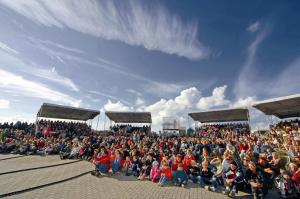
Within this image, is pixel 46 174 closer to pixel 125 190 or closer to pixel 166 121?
pixel 125 190

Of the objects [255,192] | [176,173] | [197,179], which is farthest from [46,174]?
[255,192]

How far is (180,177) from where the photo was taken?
33.7 feet

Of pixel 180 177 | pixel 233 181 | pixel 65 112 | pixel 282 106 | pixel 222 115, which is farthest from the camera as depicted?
pixel 65 112

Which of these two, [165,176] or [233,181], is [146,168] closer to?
[165,176]

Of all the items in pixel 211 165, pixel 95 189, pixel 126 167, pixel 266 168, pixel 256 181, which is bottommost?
pixel 95 189

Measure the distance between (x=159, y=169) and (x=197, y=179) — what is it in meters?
2.20

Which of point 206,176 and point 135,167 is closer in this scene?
point 206,176

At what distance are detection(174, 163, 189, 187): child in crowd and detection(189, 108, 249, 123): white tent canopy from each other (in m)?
19.8

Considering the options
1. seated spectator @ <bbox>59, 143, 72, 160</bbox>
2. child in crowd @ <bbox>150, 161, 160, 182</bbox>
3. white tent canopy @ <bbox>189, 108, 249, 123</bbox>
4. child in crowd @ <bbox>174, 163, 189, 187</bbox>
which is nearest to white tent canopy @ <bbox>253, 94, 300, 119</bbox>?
white tent canopy @ <bbox>189, 108, 249, 123</bbox>

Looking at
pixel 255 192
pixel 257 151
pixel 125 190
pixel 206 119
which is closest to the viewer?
pixel 255 192

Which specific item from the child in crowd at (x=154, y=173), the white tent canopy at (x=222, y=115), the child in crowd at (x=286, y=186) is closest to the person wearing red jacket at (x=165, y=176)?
the child in crowd at (x=154, y=173)

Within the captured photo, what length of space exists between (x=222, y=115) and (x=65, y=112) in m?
25.4

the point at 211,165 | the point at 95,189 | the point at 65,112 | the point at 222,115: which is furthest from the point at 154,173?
the point at 65,112

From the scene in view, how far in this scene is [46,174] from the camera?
1131cm
